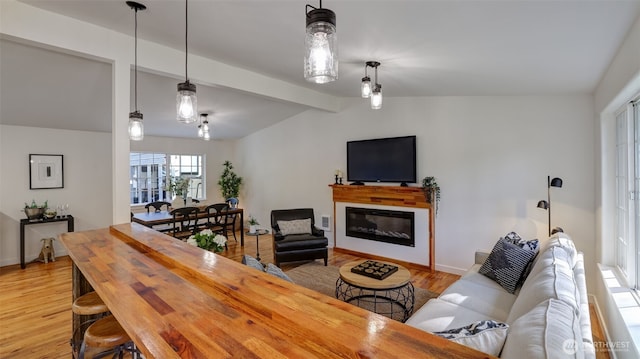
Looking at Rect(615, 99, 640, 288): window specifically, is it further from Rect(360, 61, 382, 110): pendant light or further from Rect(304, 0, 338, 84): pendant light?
Rect(304, 0, 338, 84): pendant light

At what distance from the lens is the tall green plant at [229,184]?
24.8 ft

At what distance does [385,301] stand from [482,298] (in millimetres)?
1194

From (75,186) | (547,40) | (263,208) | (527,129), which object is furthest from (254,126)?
(547,40)

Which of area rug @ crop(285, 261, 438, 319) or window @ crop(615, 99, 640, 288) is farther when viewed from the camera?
area rug @ crop(285, 261, 438, 319)

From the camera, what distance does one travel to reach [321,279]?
411 centimetres

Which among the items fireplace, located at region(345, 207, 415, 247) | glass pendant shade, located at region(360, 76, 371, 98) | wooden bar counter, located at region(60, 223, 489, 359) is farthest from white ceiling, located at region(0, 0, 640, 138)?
fireplace, located at region(345, 207, 415, 247)

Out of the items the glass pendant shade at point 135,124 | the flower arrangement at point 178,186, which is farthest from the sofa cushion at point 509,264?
the flower arrangement at point 178,186

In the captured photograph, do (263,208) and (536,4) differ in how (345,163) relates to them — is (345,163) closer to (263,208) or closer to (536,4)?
(263,208)

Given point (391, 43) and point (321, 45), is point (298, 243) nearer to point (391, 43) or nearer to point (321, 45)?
point (391, 43)

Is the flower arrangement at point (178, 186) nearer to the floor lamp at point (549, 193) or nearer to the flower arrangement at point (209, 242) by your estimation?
the flower arrangement at point (209, 242)

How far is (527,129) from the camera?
3684 millimetres

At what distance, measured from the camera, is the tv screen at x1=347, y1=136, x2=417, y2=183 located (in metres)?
4.58

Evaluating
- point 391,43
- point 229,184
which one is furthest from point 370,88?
point 229,184

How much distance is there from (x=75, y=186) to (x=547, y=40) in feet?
22.7
